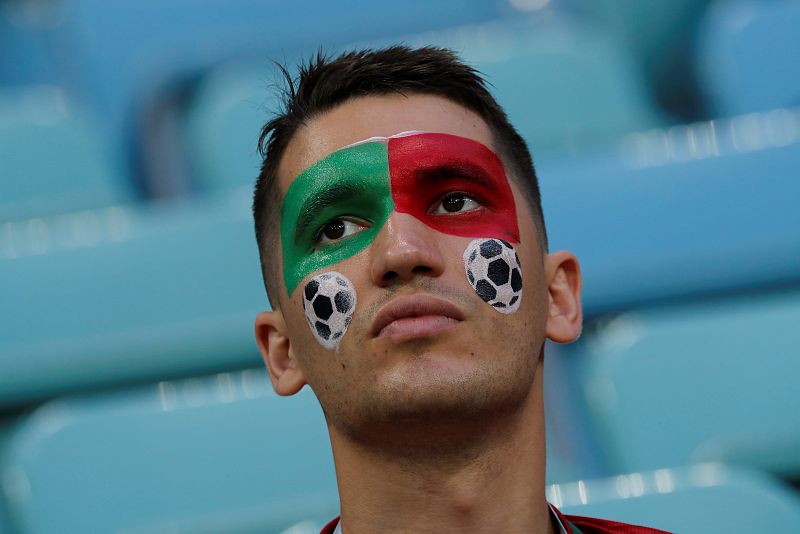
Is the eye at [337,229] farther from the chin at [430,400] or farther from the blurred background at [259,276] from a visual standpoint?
the blurred background at [259,276]

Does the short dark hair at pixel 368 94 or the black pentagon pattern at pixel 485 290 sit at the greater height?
the short dark hair at pixel 368 94

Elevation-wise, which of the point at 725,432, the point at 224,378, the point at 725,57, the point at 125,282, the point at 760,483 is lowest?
the point at 760,483

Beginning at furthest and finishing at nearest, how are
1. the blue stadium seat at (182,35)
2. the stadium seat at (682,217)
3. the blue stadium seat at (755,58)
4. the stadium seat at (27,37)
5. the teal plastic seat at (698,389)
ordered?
1. the stadium seat at (27,37)
2. the blue stadium seat at (182,35)
3. the blue stadium seat at (755,58)
4. the stadium seat at (682,217)
5. the teal plastic seat at (698,389)

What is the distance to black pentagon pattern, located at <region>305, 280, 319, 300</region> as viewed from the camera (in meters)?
1.19

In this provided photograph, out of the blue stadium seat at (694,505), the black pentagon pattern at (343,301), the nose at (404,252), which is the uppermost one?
the nose at (404,252)

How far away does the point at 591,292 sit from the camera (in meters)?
1.89

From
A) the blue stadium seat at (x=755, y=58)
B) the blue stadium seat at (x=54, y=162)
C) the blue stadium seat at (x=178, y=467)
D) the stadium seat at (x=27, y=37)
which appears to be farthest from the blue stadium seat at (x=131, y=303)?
the blue stadium seat at (x=755, y=58)

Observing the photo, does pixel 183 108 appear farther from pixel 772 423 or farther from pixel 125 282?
pixel 772 423

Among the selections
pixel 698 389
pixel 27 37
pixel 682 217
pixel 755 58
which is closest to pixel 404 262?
pixel 698 389

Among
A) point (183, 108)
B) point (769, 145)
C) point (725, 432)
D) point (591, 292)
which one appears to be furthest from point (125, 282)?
point (769, 145)

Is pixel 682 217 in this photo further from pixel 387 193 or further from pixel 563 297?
pixel 387 193

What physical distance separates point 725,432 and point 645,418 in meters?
0.15

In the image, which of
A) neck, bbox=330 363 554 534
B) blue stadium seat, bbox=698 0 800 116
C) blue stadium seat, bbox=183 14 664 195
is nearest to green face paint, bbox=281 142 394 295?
neck, bbox=330 363 554 534

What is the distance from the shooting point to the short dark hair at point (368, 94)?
1313 millimetres
